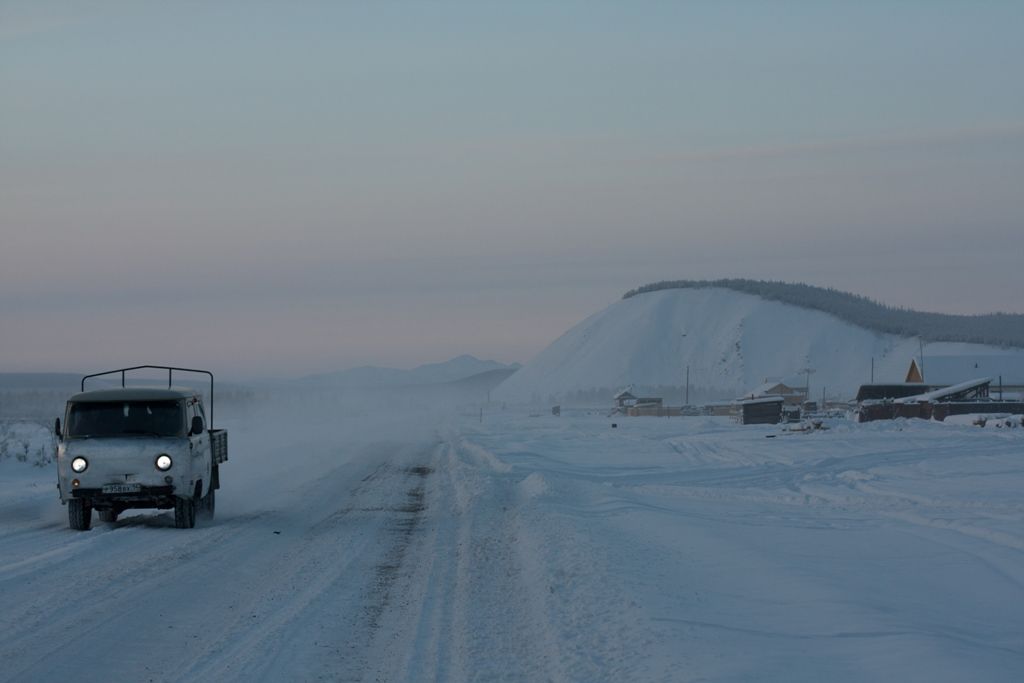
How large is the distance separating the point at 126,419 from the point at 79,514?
1708 millimetres

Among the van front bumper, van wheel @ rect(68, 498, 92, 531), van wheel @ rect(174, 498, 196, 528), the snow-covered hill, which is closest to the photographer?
the van front bumper

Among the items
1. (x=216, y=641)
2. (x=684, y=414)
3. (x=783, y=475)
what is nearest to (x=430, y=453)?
(x=783, y=475)

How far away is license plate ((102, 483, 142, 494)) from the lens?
17406 millimetres

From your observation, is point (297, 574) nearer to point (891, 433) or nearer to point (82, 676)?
point (82, 676)

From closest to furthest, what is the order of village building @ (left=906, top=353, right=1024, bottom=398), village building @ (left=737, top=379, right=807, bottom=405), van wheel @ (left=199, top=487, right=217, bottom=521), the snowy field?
the snowy field, van wheel @ (left=199, top=487, right=217, bottom=521), village building @ (left=737, top=379, right=807, bottom=405), village building @ (left=906, top=353, right=1024, bottom=398)

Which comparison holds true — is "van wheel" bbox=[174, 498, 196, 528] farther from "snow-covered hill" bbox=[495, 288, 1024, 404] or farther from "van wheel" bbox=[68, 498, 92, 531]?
"snow-covered hill" bbox=[495, 288, 1024, 404]

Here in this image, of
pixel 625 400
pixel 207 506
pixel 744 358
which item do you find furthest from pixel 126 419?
pixel 744 358

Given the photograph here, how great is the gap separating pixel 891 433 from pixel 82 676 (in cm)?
4345

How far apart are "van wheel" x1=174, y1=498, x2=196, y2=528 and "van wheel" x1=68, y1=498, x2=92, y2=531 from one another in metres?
1.32

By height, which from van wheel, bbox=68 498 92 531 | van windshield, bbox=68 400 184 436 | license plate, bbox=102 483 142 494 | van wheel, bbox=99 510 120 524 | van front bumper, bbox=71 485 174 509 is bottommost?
van wheel, bbox=99 510 120 524

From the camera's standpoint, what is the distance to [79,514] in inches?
691

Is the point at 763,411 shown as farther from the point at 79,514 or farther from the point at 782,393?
the point at 79,514

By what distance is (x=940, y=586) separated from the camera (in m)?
12.0

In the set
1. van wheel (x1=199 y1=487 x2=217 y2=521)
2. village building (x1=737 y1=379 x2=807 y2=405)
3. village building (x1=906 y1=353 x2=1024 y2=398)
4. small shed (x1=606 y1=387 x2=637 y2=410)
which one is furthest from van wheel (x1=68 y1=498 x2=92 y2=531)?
village building (x1=906 y1=353 x2=1024 y2=398)
